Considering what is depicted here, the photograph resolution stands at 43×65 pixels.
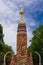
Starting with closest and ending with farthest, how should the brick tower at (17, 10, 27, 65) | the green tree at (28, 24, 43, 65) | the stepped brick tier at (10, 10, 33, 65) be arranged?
the stepped brick tier at (10, 10, 33, 65)
the brick tower at (17, 10, 27, 65)
the green tree at (28, 24, 43, 65)

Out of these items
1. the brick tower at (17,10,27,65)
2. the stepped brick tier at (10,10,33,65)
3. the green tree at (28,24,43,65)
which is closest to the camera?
the stepped brick tier at (10,10,33,65)

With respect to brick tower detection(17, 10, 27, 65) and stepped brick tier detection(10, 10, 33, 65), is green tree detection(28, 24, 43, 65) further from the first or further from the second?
brick tower detection(17, 10, 27, 65)

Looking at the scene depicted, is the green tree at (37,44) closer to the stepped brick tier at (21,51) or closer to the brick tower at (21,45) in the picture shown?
Result: the stepped brick tier at (21,51)

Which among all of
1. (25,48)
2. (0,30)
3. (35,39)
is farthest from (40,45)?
(0,30)

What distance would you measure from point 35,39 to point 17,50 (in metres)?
7.16

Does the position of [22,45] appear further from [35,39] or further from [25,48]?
[35,39]

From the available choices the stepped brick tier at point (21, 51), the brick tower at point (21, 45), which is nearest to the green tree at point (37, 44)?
the stepped brick tier at point (21, 51)

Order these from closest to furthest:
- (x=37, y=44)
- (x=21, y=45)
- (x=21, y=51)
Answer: (x=21, y=51)
(x=21, y=45)
(x=37, y=44)

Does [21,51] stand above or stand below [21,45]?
below

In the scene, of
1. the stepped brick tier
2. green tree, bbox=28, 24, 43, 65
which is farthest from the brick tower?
green tree, bbox=28, 24, 43, 65

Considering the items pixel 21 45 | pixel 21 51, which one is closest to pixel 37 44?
pixel 21 45

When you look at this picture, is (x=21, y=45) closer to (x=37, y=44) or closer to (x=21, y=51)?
(x=21, y=51)

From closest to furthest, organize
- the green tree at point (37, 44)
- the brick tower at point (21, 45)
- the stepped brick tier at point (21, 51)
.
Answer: the stepped brick tier at point (21, 51) < the brick tower at point (21, 45) < the green tree at point (37, 44)

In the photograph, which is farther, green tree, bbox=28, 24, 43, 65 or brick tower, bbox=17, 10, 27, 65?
green tree, bbox=28, 24, 43, 65
